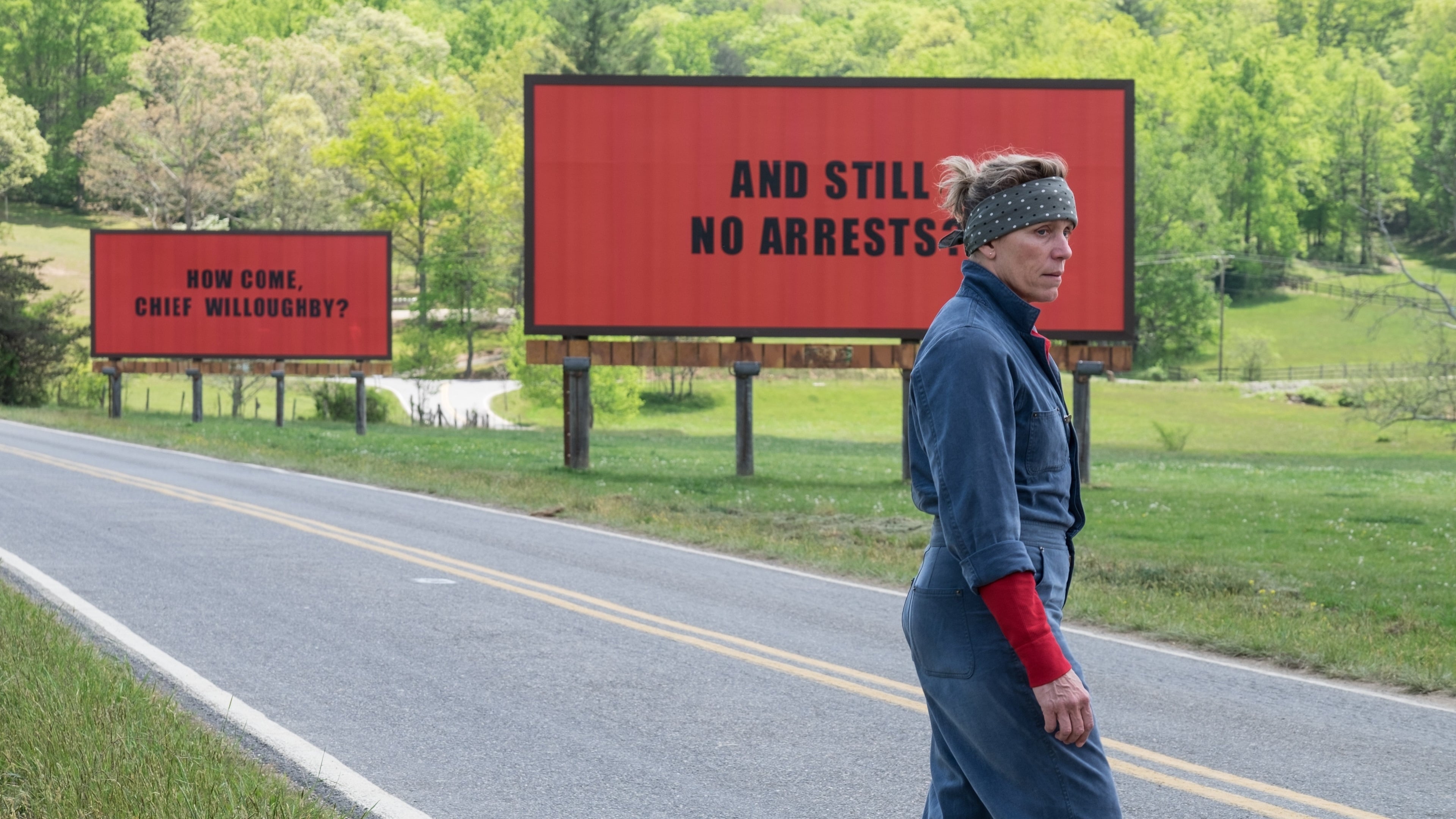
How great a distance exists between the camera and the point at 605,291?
2381cm

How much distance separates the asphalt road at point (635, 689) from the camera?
611 centimetres

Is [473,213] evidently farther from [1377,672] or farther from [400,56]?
[1377,672]

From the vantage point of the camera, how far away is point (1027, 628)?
9.82ft

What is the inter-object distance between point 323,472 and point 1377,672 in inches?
719

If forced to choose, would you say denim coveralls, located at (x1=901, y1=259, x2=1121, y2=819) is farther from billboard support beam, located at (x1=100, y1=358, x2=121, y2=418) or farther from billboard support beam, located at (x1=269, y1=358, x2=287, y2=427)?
billboard support beam, located at (x1=100, y1=358, x2=121, y2=418)

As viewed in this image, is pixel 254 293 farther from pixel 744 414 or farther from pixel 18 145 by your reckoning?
pixel 18 145

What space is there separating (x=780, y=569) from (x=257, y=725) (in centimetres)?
710

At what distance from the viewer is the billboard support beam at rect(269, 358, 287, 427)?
1522 inches

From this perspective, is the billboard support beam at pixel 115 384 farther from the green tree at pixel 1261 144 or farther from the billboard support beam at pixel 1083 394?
the green tree at pixel 1261 144

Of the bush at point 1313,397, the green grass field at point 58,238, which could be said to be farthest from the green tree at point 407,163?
the bush at point 1313,397

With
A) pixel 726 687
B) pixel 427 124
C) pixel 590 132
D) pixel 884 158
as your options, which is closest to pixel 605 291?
pixel 590 132

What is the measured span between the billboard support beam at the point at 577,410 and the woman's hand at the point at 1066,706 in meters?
21.1

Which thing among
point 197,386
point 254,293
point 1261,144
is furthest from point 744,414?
point 1261,144

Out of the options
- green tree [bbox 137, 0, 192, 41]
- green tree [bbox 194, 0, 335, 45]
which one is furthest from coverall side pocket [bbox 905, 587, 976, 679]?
green tree [bbox 137, 0, 192, 41]
